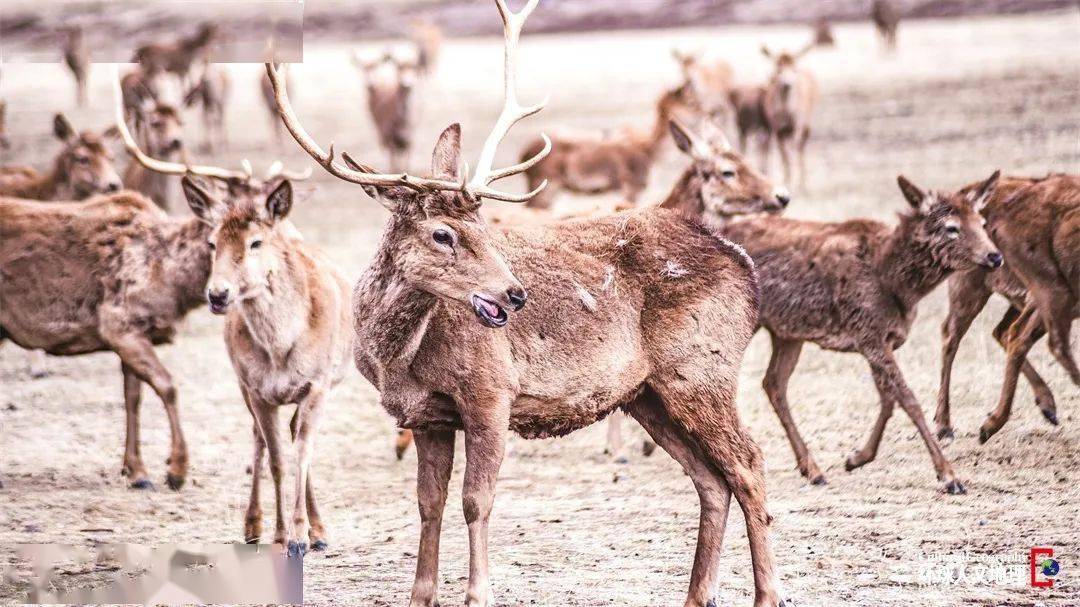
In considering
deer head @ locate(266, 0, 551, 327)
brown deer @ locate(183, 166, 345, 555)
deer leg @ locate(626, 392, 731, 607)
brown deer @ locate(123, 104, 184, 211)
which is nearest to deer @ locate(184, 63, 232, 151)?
brown deer @ locate(123, 104, 184, 211)

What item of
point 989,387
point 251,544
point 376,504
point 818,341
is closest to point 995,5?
point 989,387

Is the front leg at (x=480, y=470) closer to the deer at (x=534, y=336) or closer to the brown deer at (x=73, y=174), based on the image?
the deer at (x=534, y=336)

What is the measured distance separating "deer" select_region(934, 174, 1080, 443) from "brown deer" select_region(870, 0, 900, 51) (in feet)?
23.7

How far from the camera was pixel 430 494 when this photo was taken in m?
5.65

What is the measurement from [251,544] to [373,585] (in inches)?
37.2

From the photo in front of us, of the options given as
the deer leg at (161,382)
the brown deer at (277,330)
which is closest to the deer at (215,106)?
the deer leg at (161,382)

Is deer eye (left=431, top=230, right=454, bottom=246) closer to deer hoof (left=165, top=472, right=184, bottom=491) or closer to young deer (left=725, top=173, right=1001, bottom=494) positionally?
young deer (left=725, top=173, right=1001, bottom=494)

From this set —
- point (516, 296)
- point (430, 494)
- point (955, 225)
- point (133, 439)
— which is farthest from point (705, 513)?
point (133, 439)

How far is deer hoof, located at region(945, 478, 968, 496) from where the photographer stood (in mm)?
7613

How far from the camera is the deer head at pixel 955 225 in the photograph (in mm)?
7836

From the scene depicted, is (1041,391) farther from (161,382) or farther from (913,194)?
(161,382)

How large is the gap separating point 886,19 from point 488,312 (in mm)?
11456

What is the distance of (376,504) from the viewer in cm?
810

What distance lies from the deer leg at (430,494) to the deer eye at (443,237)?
693 mm
